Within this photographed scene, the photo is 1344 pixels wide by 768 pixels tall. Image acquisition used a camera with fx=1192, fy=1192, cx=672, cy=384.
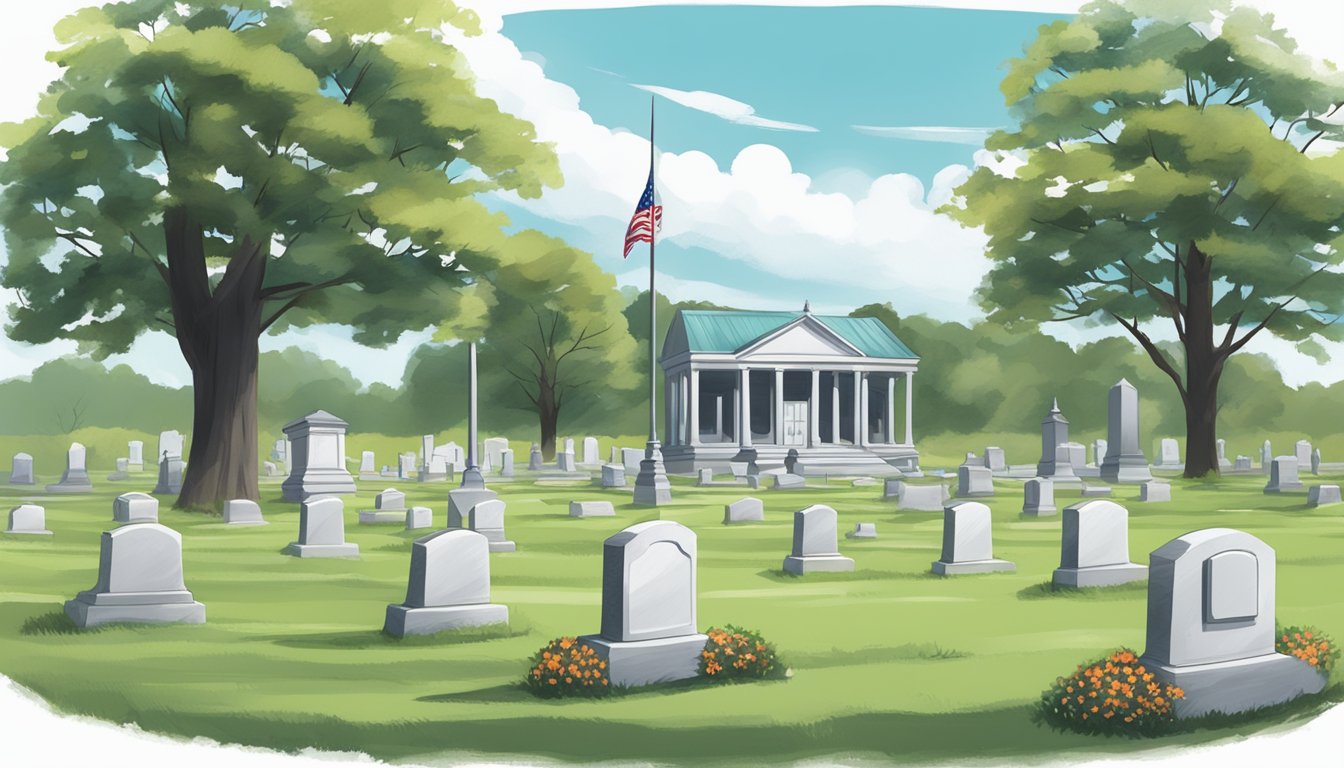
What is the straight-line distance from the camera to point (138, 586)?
1276 cm

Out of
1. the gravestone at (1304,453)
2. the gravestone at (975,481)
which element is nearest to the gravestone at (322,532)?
the gravestone at (975,481)

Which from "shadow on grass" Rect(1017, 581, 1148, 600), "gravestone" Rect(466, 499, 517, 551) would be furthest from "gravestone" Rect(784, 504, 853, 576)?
"gravestone" Rect(466, 499, 517, 551)

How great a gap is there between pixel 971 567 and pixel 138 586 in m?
10.6

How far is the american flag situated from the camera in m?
29.7

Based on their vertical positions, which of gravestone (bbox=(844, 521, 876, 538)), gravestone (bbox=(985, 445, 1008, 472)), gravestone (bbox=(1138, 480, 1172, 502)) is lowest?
gravestone (bbox=(844, 521, 876, 538))

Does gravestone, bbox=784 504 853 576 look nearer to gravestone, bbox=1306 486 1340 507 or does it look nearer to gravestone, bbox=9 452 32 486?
gravestone, bbox=1306 486 1340 507

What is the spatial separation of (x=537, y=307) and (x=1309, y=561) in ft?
141

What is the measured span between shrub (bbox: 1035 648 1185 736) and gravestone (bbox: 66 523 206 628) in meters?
8.91

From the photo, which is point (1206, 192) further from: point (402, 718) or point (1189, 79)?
point (402, 718)

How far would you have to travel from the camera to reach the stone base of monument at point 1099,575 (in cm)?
1480

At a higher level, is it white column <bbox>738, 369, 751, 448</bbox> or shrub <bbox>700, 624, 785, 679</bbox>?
white column <bbox>738, 369, 751, 448</bbox>

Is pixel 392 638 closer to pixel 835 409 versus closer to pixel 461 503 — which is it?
pixel 461 503

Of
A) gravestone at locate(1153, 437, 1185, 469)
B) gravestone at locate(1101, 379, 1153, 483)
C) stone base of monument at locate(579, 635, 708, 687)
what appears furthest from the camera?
gravestone at locate(1153, 437, 1185, 469)

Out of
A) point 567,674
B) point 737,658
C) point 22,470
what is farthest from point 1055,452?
point 22,470
